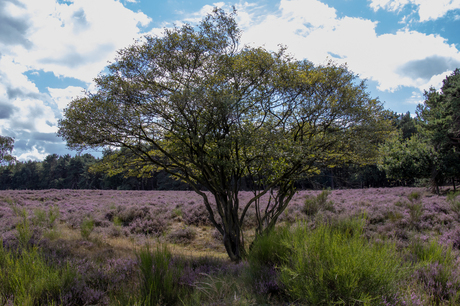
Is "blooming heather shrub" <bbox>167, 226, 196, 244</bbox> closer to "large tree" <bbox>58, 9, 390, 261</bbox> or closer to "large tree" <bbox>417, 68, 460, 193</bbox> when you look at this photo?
"large tree" <bbox>58, 9, 390, 261</bbox>

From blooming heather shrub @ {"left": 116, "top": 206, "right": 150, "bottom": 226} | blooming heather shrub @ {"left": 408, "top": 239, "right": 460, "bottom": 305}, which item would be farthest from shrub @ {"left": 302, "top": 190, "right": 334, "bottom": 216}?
blooming heather shrub @ {"left": 408, "top": 239, "right": 460, "bottom": 305}

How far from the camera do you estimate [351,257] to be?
294cm

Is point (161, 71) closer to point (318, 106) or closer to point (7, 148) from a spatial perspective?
point (318, 106)

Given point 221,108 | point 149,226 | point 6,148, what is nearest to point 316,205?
point 149,226

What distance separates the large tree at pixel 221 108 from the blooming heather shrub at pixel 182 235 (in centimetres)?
524

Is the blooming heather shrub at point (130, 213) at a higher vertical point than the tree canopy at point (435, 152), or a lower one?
lower

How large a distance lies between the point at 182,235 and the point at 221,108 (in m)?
9.02

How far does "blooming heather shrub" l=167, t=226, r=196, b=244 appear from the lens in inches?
512

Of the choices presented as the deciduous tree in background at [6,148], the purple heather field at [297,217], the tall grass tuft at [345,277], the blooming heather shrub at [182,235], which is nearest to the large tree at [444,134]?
the purple heather field at [297,217]

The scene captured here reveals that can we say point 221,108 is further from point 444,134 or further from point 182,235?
point 444,134

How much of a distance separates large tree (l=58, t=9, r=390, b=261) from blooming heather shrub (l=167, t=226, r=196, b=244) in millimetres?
5241

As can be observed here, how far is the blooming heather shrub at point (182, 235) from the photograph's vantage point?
13.0m

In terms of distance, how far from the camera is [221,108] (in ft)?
22.7

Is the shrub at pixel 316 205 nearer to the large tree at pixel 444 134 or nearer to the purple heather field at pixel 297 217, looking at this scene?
the purple heather field at pixel 297 217
